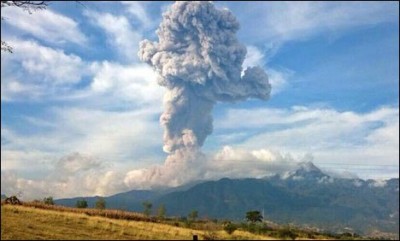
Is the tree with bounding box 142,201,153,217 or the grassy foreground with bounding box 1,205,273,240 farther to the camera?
the tree with bounding box 142,201,153,217

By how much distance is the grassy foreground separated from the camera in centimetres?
4775

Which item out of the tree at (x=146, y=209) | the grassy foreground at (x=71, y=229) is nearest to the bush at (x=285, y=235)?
the grassy foreground at (x=71, y=229)

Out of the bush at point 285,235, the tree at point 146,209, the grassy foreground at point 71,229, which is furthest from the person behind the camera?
the tree at point 146,209

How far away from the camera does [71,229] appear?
53156mm

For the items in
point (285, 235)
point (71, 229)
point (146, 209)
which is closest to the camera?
point (71, 229)

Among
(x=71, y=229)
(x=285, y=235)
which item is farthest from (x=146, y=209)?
(x=71, y=229)

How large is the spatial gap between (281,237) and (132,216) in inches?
924

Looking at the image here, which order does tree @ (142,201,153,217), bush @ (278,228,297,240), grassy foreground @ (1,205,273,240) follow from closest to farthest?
grassy foreground @ (1,205,273,240) < bush @ (278,228,297,240) < tree @ (142,201,153,217)

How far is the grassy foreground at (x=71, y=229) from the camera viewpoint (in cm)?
4775

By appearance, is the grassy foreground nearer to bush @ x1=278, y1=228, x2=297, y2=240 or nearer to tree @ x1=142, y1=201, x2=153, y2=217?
bush @ x1=278, y1=228, x2=297, y2=240

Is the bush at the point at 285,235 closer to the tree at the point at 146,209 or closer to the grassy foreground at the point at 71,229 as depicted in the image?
the grassy foreground at the point at 71,229

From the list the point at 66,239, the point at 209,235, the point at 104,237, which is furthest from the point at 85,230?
the point at 209,235

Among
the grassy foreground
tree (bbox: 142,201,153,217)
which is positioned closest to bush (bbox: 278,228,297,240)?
the grassy foreground

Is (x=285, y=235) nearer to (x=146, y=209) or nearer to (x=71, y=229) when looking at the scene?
(x=71, y=229)
